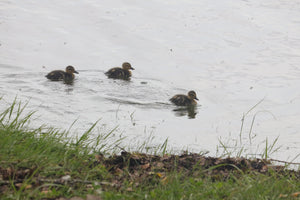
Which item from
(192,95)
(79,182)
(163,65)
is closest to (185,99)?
(192,95)

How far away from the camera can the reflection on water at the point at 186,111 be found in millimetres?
8805

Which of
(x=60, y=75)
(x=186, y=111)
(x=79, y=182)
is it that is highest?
(x=60, y=75)

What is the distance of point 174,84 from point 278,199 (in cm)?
604

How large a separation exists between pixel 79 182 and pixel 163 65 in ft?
22.5

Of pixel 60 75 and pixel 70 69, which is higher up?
pixel 70 69

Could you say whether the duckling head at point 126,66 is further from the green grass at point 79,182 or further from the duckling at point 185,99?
the green grass at point 79,182

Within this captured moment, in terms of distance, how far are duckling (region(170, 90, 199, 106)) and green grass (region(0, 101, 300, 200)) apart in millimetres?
4337

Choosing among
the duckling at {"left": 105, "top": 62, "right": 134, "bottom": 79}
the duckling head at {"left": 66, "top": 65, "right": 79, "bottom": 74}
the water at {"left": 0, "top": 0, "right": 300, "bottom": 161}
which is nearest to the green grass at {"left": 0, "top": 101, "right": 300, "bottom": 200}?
the water at {"left": 0, "top": 0, "right": 300, "bottom": 161}

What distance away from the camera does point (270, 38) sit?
12.5 metres

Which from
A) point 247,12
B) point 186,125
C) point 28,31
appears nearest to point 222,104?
point 186,125

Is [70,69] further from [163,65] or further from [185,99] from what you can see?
[185,99]

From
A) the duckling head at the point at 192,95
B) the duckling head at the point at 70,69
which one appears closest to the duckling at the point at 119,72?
the duckling head at the point at 70,69

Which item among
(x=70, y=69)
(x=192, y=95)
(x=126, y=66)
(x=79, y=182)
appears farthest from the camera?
(x=126, y=66)

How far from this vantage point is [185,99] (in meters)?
9.01
